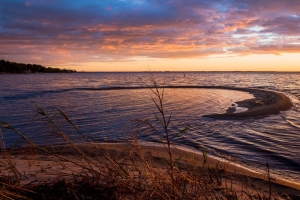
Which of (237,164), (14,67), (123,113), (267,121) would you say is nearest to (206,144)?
(237,164)

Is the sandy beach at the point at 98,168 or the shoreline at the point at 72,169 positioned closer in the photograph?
the sandy beach at the point at 98,168

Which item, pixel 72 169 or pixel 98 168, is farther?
pixel 72 169

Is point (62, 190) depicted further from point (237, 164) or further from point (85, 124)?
point (85, 124)

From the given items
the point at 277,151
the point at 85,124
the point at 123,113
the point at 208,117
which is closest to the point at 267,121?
the point at 208,117

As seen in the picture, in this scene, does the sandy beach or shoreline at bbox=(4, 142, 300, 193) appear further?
shoreline at bbox=(4, 142, 300, 193)

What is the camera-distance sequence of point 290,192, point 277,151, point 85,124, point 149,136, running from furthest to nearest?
point 85,124, point 149,136, point 277,151, point 290,192

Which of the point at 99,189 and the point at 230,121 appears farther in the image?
the point at 230,121

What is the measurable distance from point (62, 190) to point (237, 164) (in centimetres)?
475

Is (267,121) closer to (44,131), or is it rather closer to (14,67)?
(44,131)

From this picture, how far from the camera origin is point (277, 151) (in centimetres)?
759

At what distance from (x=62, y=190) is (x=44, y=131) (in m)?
7.45

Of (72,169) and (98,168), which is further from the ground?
(98,168)

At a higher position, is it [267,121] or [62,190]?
[62,190]

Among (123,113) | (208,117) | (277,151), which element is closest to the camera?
(277,151)
